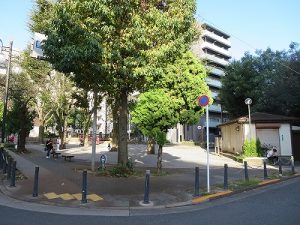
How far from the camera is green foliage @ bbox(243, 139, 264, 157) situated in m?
23.2

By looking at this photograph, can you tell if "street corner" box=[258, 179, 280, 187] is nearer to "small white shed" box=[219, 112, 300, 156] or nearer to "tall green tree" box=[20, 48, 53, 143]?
"small white shed" box=[219, 112, 300, 156]

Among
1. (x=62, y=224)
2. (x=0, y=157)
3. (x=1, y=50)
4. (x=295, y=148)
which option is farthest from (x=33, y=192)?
(x=295, y=148)

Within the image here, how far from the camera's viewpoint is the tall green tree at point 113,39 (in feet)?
41.3

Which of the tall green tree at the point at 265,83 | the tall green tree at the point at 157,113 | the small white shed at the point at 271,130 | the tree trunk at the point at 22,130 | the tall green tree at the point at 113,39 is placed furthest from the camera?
the tree trunk at the point at 22,130

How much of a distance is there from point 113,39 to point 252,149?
1418cm

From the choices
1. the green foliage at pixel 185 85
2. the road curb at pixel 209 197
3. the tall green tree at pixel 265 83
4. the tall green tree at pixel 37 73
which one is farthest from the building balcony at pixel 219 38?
the road curb at pixel 209 197

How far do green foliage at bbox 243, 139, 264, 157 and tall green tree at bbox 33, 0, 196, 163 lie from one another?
11.7m

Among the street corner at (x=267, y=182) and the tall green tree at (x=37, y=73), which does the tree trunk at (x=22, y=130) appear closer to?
the tall green tree at (x=37, y=73)

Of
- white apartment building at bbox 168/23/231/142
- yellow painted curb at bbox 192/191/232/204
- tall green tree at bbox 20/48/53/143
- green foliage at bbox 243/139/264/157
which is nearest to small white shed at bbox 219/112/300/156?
green foliage at bbox 243/139/264/157

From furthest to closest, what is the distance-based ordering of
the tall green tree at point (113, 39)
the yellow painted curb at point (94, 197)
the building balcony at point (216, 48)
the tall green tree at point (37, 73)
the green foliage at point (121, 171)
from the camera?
the building balcony at point (216, 48) < the tall green tree at point (37, 73) < the green foliage at point (121, 171) < the tall green tree at point (113, 39) < the yellow painted curb at point (94, 197)

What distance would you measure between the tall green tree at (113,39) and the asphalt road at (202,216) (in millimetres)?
5891

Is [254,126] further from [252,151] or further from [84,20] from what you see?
[84,20]

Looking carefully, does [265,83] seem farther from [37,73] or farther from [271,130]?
[37,73]

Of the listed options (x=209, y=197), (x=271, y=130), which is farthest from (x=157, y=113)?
(x=271, y=130)
